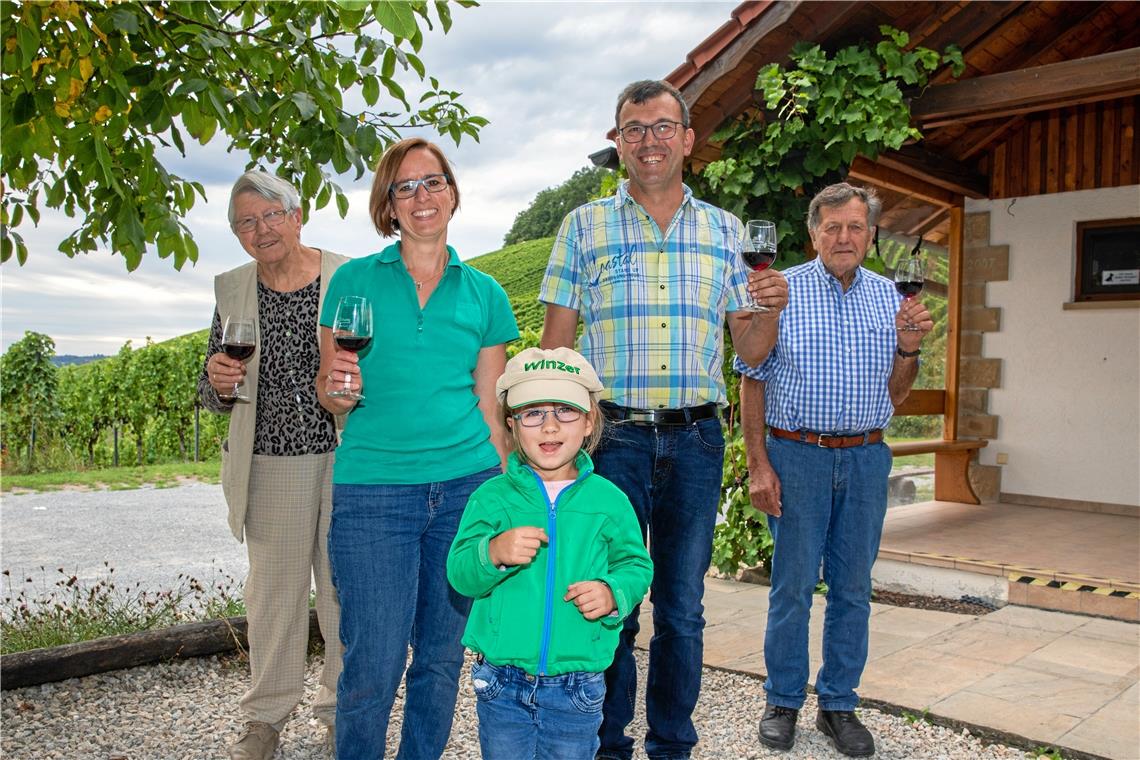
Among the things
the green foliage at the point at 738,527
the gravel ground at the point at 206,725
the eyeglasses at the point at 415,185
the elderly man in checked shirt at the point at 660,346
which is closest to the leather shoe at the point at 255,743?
the gravel ground at the point at 206,725

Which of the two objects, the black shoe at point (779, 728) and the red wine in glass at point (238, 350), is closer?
the red wine in glass at point (238, 350)

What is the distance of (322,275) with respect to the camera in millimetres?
3055

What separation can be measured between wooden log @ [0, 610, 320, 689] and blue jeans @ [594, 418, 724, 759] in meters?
2.24

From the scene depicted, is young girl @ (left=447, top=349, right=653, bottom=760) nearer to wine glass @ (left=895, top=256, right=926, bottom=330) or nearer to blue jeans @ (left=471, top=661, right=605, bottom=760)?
blue jeans @ (left=471, top=661, right=605, bottom=760)

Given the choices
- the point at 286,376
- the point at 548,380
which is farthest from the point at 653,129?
the point at 286,376

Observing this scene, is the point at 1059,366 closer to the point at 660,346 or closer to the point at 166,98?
the point at 660,346

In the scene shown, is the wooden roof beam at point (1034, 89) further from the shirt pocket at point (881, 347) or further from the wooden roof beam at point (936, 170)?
the shirt pocket at point (881, 347)

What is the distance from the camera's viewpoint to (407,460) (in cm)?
242

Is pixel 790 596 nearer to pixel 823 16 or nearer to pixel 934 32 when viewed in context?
pixel 823 16

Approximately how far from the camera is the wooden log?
12.7ft

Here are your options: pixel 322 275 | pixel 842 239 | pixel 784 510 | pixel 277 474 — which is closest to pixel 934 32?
pixel 842 239

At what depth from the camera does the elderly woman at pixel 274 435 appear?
9.74ft

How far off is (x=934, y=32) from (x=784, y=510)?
3994 millimetres

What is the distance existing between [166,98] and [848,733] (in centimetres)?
300
